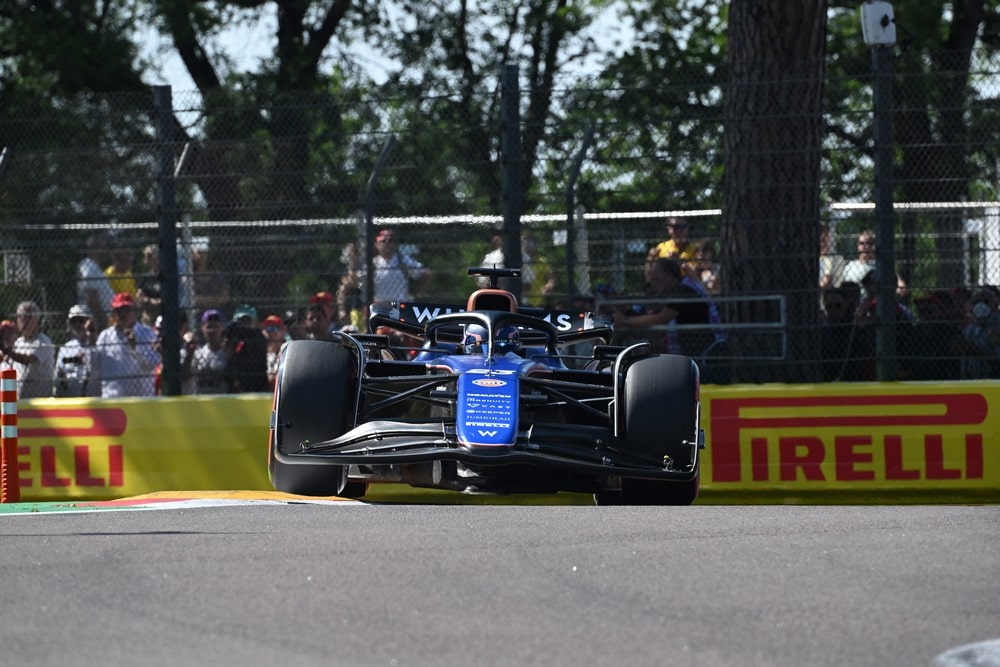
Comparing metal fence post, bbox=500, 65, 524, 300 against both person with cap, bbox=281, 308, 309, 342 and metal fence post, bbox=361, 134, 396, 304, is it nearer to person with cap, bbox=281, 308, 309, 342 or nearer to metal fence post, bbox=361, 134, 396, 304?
metal fence post, bbox=361, 134, 396, 304

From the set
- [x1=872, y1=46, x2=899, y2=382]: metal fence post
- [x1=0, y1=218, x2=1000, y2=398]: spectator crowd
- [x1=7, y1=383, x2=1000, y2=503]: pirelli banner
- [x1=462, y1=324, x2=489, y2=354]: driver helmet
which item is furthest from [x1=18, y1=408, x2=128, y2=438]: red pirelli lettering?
[x1=872, y1=46, x2=899, y2=382]: metal fence post

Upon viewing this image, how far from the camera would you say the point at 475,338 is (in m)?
9.02

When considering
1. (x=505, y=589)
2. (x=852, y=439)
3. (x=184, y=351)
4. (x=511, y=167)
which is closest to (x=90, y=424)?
(x=184, y=351)

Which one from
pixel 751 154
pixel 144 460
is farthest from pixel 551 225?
pixel 144 460

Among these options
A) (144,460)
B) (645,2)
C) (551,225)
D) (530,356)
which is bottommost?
(144,460)

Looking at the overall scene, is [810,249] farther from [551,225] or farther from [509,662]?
[509,662]

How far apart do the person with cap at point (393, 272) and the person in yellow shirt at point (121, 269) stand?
158 cm


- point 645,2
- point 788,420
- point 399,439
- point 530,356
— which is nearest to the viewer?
point 399,439

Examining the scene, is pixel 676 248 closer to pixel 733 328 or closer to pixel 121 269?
pixel 733 328

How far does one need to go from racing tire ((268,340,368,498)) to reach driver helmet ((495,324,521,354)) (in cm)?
91

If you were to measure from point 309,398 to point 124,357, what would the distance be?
3.89 meters

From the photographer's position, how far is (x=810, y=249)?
11297 millimetres

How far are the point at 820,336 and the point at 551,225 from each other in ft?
6.14

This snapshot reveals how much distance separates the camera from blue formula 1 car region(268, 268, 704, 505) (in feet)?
25.7
